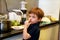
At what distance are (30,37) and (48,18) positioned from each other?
1.06 meters

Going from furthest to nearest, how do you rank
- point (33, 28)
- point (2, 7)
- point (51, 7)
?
point (51, 7), point (2, 7), point (33, 28)

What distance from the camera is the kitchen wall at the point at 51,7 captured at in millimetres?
2750

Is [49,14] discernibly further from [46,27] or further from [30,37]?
[30,37]

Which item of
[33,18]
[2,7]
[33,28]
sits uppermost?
[2,7]

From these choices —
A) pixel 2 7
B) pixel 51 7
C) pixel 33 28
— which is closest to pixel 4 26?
pixel 33 28

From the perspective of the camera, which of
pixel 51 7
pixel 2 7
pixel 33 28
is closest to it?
pixel 33 28

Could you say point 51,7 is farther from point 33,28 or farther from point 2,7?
point 33,28

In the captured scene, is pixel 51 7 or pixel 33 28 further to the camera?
pixel 51 7

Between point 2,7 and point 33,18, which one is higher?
point 2,7

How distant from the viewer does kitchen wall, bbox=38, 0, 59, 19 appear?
9.02ft

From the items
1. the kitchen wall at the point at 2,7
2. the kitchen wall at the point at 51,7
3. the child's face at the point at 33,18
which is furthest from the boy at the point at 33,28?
the kitchen wall at the point at 51,7

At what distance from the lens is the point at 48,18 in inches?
103

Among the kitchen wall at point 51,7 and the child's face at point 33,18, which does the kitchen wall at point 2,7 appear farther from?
the kitchen wall at point 51,7

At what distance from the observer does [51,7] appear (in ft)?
9.16
